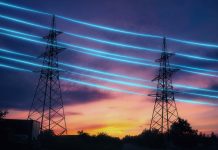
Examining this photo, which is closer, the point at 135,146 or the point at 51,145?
the point at 51,145

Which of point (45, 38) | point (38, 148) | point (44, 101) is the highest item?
point (45, 38)

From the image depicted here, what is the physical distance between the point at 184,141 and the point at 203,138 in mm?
12012

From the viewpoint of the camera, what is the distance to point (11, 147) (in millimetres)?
36812

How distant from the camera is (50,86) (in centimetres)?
4378

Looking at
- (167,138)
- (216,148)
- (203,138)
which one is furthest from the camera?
(203,138)

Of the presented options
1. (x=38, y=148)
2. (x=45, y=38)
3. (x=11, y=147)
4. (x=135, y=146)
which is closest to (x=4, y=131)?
(x=11, y=147)

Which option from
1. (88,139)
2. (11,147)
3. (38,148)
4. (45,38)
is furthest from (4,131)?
(88,139)

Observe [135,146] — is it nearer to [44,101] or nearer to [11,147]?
[44,101]

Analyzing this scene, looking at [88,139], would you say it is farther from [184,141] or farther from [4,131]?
[184,141]

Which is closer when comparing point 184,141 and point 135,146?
point 135,146

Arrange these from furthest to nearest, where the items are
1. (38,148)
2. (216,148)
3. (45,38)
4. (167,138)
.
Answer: (216,148) → (167,138) → (45,38) → (38,148)

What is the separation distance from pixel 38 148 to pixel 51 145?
4.85 meters

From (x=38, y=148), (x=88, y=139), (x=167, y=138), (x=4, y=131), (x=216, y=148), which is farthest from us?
(x=216, y=148)

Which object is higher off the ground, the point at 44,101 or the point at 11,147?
the point at 44,101
